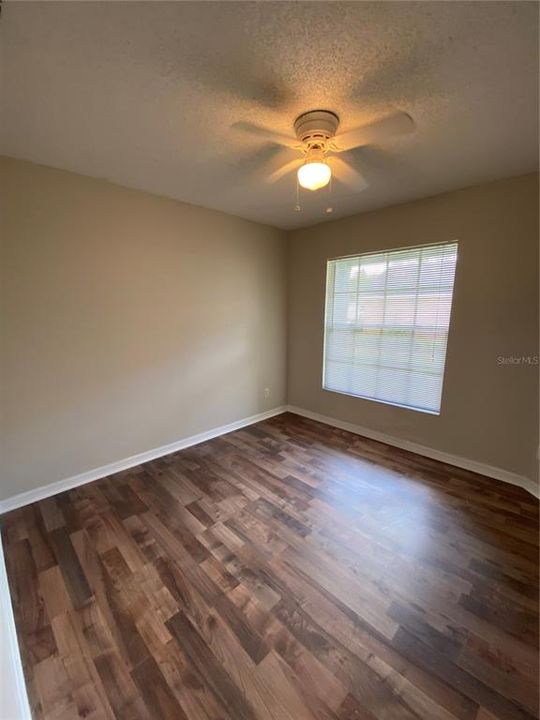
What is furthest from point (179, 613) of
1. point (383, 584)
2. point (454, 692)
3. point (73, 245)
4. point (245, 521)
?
point (73, 245)

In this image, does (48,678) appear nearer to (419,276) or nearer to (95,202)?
(95,202)

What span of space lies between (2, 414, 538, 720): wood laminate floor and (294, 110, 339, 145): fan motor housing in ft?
7.78

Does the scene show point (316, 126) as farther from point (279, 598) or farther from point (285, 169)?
point (279, 598)

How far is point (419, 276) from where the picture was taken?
9.62ft

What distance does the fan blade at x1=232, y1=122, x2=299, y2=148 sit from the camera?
1396 mm

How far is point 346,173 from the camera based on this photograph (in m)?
2.20

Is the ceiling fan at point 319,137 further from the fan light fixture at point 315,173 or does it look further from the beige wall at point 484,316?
the beige wall at point 484,316

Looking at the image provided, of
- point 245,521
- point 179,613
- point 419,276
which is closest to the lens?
point 179,613

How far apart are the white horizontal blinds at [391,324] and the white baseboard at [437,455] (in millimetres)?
400

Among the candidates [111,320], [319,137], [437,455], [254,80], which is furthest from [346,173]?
[437,455]

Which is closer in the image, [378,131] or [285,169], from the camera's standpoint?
[378,131]

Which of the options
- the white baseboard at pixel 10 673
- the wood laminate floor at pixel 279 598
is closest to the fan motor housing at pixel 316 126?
the wood laminate floor at pixel 279 598

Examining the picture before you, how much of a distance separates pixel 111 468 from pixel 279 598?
1896 mm

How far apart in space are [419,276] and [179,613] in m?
3.18
